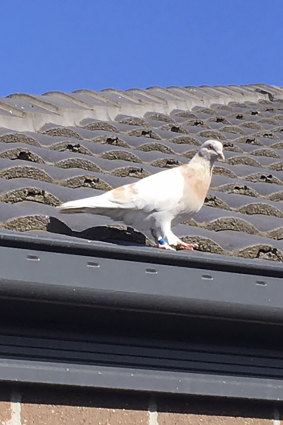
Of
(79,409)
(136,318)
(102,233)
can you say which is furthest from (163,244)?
(79,409)

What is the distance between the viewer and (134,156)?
4750 millimetres

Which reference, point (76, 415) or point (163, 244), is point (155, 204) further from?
point (76, 415)

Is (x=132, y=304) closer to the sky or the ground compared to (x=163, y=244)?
closer to the ground

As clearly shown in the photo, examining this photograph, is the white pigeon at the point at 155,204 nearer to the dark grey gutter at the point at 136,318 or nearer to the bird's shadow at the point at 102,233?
the bird's shadow at the point at 102,233

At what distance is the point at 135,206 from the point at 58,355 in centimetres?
74

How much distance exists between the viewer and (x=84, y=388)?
8.00 feet

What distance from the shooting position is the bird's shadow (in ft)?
9.77

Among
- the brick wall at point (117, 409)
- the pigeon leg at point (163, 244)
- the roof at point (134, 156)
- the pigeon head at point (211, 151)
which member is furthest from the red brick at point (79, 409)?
the pigeon head at point (211, 151)

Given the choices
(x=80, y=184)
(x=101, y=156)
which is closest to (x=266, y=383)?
(x=80, y=184)

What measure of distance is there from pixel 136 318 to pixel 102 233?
0.67 metres

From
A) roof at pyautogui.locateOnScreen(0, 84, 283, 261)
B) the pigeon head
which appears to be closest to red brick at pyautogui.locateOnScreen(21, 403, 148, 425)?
roof at pyautogui.locateOnScreen(0, 84, 283, 261)

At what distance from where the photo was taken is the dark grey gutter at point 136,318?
7.61 ft

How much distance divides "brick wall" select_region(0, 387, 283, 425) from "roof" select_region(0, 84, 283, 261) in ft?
1.82

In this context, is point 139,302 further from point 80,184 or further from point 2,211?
point 80,184
